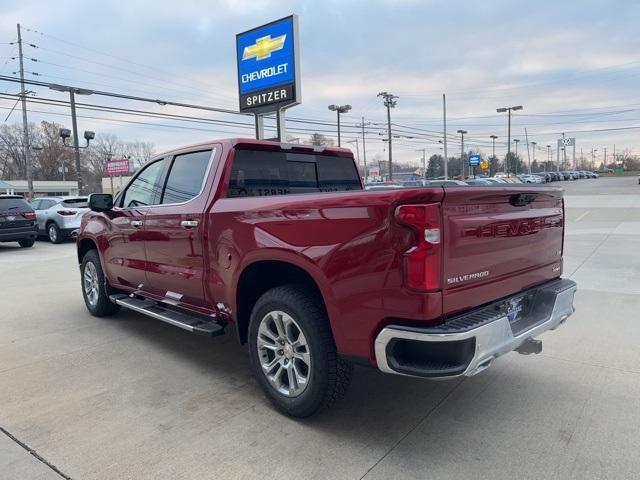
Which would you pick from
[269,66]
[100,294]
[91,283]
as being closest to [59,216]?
[269,66]

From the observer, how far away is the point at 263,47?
588 inches

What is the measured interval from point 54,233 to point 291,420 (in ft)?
49.8

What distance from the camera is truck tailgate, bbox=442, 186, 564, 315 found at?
106 inches

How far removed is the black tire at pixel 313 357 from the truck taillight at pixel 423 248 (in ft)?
2.48

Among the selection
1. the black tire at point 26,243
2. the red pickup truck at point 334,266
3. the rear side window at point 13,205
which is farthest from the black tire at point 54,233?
the red pickup truck at point 334,266

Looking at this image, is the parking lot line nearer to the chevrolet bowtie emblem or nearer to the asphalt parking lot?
the chevrolet bowtie emblem

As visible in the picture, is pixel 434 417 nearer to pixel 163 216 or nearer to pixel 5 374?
pixel 163 216

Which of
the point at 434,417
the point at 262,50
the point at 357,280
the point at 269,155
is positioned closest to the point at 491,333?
the point at 357,280

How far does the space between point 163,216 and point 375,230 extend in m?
2.48

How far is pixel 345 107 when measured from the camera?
49.1 metres

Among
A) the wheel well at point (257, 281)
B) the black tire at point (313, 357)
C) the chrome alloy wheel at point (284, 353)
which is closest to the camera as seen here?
the black tire at point (313, 357)

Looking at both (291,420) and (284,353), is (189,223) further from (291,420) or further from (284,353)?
(291,420)

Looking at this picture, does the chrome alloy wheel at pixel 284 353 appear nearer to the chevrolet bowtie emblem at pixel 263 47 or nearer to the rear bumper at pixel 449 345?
the rear bumper at pixel 449 345

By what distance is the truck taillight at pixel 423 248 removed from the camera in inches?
101
